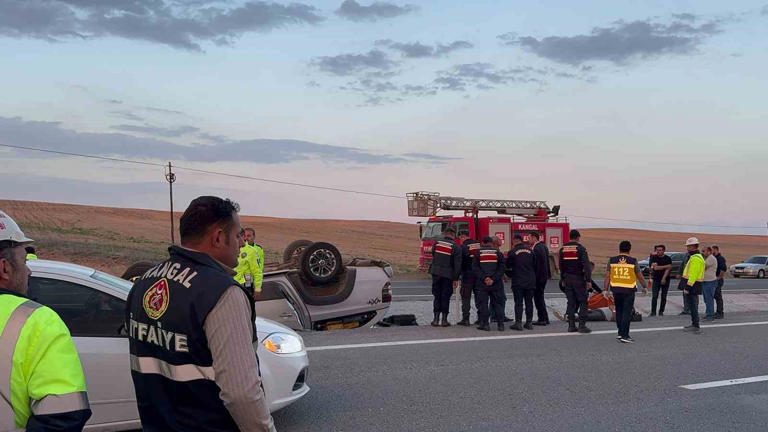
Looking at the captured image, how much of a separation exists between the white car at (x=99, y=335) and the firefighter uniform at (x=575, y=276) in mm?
7131

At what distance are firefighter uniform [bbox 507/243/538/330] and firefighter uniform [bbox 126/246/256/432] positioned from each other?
10.0 meters

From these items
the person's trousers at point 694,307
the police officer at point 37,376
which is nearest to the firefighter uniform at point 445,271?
the person's trousers at point 694,307

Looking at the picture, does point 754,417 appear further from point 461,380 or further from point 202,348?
point 202,348

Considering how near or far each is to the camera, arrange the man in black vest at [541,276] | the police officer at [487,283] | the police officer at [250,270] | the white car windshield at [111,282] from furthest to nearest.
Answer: the man in black vest at [541,276] → the police officer at [487,283] → the police officer at [250,270] → the white car windshield at [111,282]

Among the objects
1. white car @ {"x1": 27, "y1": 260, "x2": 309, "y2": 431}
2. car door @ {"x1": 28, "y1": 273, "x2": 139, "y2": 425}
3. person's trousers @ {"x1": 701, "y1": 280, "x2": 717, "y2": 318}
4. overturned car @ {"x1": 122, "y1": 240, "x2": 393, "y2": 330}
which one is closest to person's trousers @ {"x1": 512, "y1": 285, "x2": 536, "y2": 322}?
overturned car @ {"x1": 122, "y1": 240, "x2": 393, "y2": 330}

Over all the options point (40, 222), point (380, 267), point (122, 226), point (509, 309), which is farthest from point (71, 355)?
point (122, 226)

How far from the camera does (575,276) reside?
11.6m

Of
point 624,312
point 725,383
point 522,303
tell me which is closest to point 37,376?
point 725,383

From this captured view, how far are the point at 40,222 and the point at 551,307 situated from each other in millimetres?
51764

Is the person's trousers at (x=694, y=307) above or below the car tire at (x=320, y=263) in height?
below

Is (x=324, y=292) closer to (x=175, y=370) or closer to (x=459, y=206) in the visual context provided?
(x=175, y=370)

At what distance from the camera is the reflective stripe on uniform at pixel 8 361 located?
2.13 meters

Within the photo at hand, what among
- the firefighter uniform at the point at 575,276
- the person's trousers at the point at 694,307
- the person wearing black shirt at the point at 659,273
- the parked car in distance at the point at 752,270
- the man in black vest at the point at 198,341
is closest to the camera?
the man in black vest at the point at 198,341

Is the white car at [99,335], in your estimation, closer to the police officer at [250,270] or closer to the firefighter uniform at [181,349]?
the firefighter uniform at [181,349]
